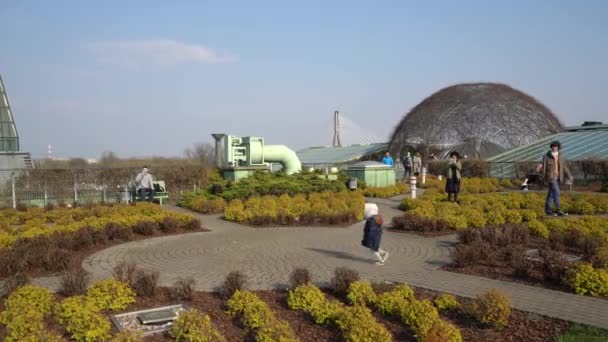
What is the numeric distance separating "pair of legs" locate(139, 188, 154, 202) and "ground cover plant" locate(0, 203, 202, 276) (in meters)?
2.64

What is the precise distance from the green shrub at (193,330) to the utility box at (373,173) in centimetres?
1788

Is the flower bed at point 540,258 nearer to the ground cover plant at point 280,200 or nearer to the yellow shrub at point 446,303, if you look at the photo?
the yellow shrub at point 446,303

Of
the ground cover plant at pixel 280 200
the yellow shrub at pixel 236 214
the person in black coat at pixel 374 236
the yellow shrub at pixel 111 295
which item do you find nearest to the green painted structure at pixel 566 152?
the ground cover plant at pixel 280 200

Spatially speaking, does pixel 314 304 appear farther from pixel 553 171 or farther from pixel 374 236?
pixel 553 171

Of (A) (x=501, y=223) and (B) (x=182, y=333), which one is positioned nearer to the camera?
(B) (x=182, y=333)

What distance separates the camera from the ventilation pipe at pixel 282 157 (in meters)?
21.9

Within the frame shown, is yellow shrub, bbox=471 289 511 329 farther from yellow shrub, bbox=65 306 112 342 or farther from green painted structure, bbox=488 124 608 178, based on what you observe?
green painted structure, bbox=488 124 608 178

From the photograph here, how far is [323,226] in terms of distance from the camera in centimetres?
1334

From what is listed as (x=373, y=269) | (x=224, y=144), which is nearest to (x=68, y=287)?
(x=373, y=269)

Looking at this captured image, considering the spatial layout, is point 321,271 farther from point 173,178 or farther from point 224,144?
point 173,178

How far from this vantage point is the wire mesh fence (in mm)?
18078

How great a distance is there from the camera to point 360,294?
6.04 metres

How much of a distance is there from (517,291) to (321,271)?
287cm

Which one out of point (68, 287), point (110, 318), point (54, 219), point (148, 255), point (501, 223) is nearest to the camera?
Answer: point (110, 318)
